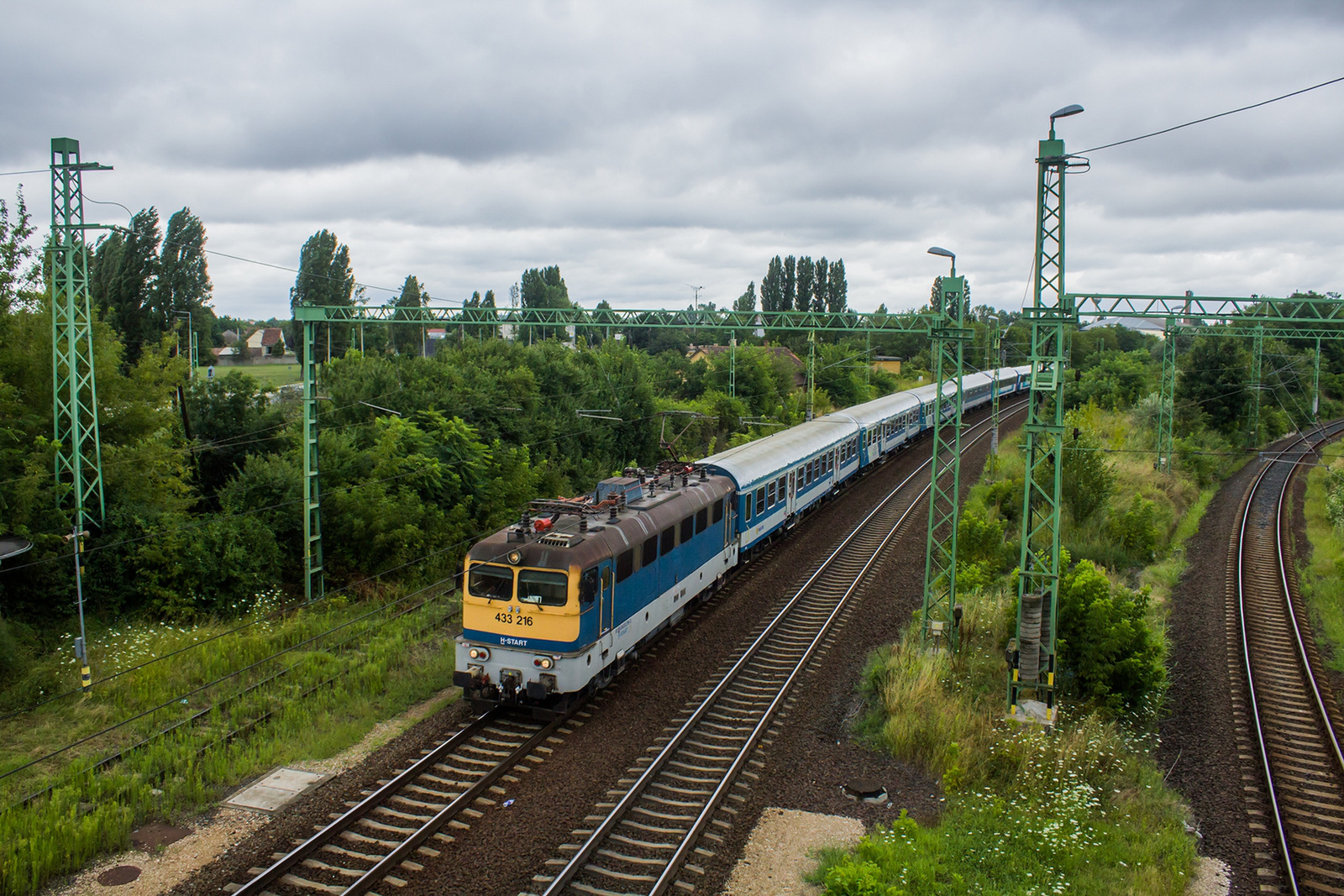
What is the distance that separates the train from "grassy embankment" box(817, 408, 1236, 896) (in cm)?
409

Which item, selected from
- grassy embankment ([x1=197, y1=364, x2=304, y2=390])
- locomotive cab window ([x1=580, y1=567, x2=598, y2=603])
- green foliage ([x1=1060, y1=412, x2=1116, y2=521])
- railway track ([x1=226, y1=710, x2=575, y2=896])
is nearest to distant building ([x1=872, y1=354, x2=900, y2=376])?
grassy embankment ([x1=197, y1=364, x2=304, y2=390])

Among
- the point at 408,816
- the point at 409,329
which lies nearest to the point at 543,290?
the point at 409,329

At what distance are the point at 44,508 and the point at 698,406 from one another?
98.7 feet

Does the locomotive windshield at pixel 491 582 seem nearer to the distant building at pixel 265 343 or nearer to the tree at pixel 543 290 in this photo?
the tree at pixel 543 290

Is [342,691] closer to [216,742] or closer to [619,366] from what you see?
[216,742]

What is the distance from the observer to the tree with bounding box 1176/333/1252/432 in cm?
4428

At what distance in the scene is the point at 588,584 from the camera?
12664mm

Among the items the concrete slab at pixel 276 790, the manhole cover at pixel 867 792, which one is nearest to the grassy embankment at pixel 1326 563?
the manhole cover at pixel 867 792

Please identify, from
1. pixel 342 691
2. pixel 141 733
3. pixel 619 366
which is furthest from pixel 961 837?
pixel 619 366

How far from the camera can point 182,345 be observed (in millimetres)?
46875

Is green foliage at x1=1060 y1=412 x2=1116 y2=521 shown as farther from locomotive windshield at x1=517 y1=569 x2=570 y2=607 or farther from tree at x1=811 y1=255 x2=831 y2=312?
tree at x1=811 y1=255 x2=831 y2=312

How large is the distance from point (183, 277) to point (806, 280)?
56.1m

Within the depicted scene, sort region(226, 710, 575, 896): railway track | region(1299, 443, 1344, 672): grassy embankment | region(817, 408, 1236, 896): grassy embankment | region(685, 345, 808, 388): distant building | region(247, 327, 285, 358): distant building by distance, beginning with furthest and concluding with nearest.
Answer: region(247, 327, 285, 358): distant building → region(685, 345, 808, 388): distant building → region(1299, 443, 1344, 672): grassy embankment → region(817, 408, 1236, 896): grassy embankment → region(226, 710, 575, 896): railway track

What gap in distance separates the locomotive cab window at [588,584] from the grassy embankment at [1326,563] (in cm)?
1426
